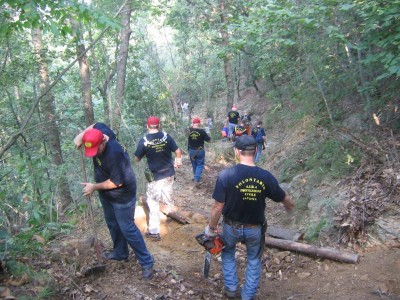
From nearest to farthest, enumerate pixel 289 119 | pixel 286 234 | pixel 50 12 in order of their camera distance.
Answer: pixel 50 12 → pixel 286 234 → pixel 289 119

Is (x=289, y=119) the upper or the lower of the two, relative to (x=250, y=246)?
upper

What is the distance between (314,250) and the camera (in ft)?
17.9

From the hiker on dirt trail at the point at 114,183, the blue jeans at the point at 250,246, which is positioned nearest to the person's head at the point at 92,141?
the hiker on dirt trail at the point at 114,183

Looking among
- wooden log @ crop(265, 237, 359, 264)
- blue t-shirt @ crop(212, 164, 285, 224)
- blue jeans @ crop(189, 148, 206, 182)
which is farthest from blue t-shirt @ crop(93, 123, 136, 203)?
blue jeans @ crop(189, 148, 206, 182)

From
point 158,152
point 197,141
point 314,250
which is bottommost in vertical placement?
point 314,250

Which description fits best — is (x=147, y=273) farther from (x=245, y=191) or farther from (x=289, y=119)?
(x=289, y=119)

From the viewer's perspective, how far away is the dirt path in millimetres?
4402

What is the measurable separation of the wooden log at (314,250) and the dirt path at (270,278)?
3.3 inches

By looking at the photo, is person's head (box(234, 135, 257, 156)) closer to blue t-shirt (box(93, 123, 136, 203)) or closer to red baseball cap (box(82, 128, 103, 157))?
blue t-shirt (box(93, 123, 136, 203))

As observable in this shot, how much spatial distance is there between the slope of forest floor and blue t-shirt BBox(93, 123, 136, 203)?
98cm

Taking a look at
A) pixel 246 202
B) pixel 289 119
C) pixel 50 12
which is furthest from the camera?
pixel 289 119

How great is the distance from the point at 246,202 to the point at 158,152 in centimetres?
275

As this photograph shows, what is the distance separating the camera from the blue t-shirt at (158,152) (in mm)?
6520

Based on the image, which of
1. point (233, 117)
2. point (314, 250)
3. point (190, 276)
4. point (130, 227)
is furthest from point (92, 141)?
point (233, 117)
